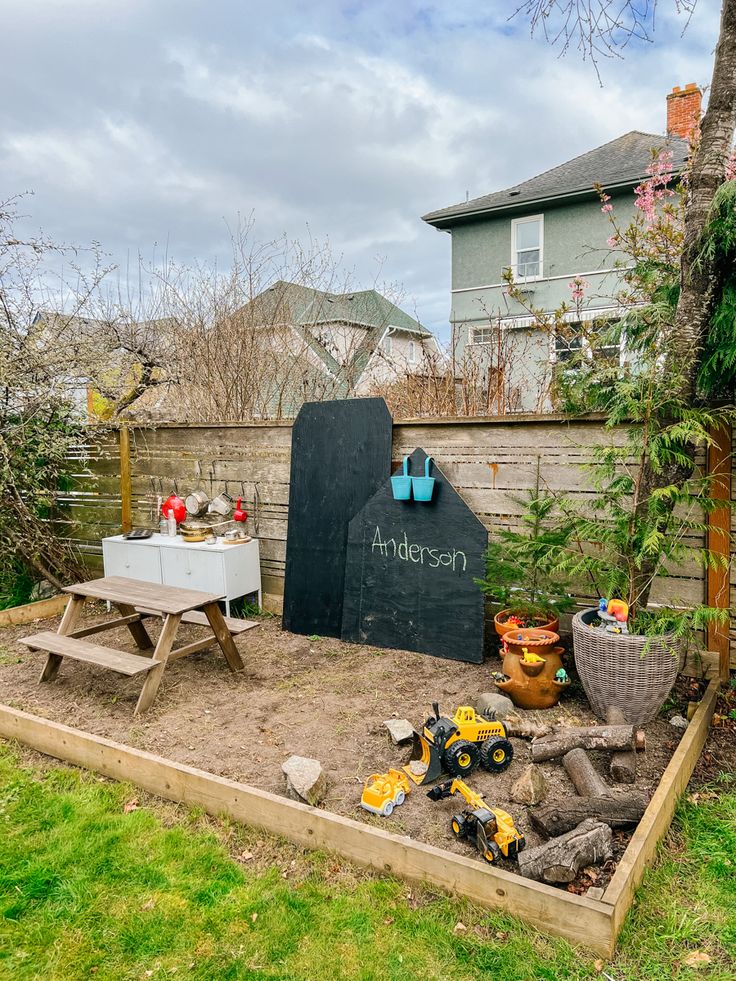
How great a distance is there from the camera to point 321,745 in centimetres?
291

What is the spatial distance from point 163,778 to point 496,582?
2.24m

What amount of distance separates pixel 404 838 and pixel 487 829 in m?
0.28

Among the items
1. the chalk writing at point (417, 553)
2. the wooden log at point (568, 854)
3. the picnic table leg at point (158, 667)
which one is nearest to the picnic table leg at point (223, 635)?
the picnic table leg at point (158, 667)

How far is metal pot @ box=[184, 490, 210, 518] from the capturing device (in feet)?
17.3

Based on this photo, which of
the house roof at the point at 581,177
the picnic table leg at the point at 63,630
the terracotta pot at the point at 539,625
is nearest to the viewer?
the terracotta pot at the point at 539,625

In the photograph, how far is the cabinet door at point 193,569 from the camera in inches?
187

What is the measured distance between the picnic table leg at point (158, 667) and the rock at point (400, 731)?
1282 millimetres

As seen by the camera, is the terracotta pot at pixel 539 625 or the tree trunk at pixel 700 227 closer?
the tree trunk at pixel 700 227

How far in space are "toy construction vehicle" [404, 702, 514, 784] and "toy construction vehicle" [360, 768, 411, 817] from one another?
0.13 metres

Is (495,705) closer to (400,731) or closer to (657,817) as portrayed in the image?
(400,731)

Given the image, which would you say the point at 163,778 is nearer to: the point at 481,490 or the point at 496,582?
the point at 496,582

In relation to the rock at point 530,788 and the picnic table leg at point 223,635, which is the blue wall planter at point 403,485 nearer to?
the picnic table leg at point 223,635

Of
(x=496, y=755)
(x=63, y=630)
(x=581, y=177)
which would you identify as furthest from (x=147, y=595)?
(x=581, y=177)

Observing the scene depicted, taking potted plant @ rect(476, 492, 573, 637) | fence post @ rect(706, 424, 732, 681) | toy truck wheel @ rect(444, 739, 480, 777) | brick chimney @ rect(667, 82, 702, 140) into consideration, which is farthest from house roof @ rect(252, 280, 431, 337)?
brick chimney @ rect(667, 82, 702, 140)
